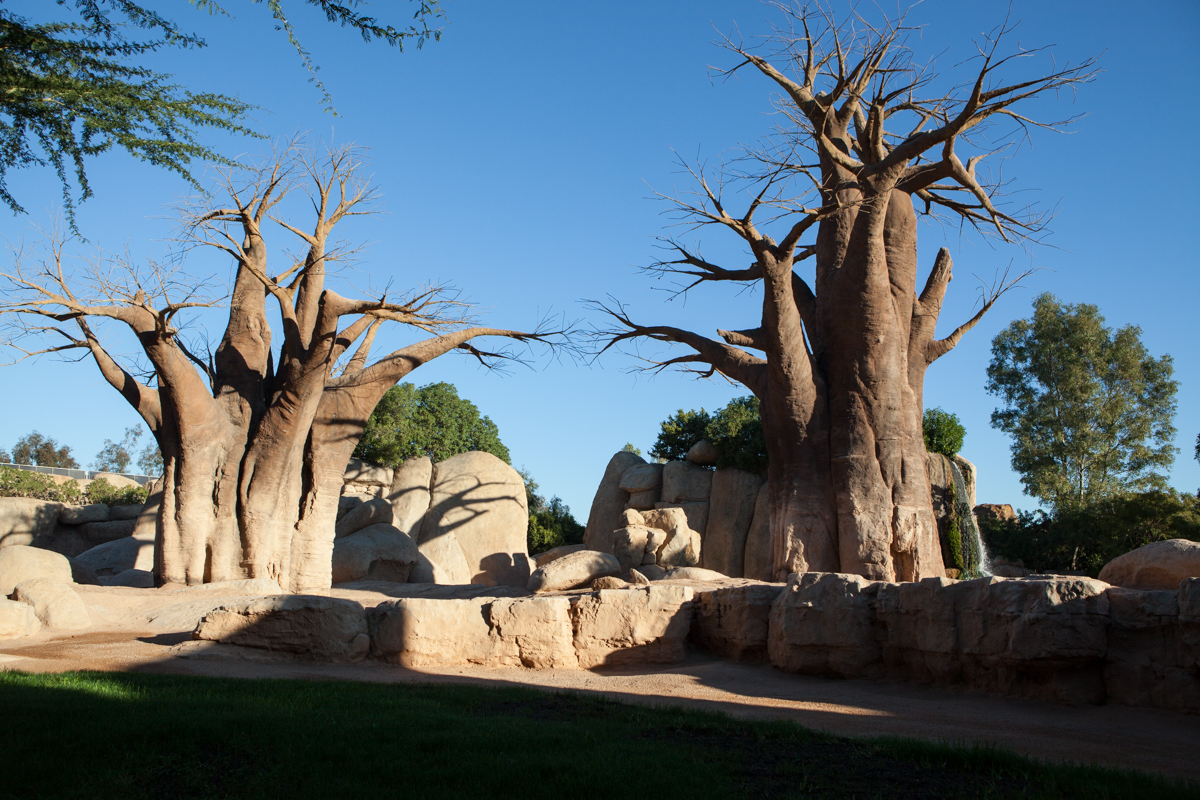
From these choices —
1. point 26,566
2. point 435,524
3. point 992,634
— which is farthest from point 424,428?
point 992,634

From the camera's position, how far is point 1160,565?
984cm

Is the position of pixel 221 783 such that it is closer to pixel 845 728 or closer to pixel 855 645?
pixel 845 728

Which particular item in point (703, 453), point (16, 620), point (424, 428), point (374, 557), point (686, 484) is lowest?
point (16, 620)

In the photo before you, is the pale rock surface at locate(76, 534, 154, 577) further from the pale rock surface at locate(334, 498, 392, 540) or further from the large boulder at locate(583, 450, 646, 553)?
the large boulder at locate(583, 450, 646, 553)

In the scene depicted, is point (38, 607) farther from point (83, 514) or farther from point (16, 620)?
point (83, 514)

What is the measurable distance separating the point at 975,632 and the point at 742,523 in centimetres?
1318

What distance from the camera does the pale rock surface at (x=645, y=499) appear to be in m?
21.1

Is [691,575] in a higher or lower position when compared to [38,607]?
higher

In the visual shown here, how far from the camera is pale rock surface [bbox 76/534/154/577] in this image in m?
16.8

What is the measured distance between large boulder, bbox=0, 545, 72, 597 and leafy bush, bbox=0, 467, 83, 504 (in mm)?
13883

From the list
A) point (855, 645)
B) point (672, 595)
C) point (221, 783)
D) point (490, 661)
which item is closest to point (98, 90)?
point (221, 783)

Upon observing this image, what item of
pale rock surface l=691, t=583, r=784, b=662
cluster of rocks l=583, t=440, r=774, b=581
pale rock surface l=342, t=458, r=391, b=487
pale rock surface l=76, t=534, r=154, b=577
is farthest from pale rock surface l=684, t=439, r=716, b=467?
pale rock surface l=76, t=534, r=154, b=577

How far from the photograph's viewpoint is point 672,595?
8789mm

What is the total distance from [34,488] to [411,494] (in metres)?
11.6
